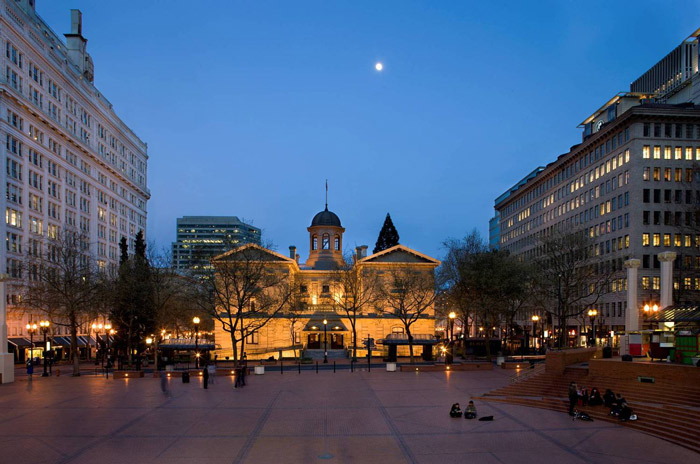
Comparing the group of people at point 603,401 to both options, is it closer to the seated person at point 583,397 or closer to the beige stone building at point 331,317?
the seated person at point 583,397

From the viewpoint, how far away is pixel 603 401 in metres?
26.1

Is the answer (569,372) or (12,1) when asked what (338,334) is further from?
(12,1)

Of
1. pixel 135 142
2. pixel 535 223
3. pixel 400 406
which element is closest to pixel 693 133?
pixel 535 223

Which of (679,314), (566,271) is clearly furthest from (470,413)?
(566,271)

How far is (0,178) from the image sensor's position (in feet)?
196

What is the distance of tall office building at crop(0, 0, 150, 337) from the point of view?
6250 cm

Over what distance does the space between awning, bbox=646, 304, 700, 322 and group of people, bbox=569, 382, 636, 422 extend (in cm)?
994

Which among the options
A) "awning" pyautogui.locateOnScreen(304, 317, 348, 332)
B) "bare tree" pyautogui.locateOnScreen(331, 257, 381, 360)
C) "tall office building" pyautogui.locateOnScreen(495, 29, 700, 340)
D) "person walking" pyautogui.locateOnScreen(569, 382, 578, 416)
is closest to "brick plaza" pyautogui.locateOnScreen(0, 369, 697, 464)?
"person walking" pyautogui.locateOnScreen(569, 382, 578, 416)

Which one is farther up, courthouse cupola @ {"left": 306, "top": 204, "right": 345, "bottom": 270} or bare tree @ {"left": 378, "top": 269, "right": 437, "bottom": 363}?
courthouse cupola @ {"left": 306, "top": 204, "right": 345, "bottom": 270}

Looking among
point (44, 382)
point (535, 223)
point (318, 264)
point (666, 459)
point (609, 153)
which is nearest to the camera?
point (666, 459)

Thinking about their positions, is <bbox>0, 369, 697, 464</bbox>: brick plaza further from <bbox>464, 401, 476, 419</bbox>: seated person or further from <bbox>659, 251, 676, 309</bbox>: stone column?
<bbox>659, 251, 676, 309</bbox>: stone column

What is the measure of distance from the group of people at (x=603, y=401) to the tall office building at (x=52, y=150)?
184 feet

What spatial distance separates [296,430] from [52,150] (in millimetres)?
65619

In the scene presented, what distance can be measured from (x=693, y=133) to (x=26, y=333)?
276 ft
